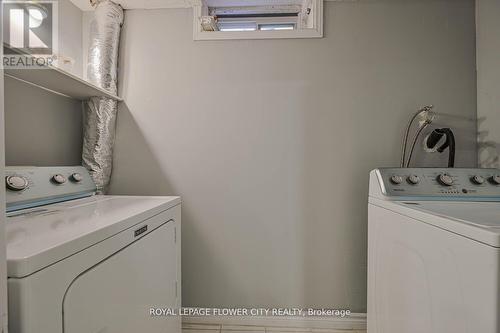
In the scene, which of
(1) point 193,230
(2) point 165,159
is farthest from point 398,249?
(2) point 165,159

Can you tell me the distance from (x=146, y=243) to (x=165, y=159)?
28.3 inches

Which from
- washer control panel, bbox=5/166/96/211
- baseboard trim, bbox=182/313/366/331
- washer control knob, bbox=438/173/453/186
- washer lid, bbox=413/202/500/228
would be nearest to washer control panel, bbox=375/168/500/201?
washer control knob, bbox=438/173/453/186

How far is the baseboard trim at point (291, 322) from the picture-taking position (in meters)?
1.42

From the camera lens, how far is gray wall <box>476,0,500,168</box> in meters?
1.27

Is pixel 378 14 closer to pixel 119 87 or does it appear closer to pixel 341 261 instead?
pixel 341 261

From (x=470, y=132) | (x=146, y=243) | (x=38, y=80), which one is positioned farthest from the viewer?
(x=470, y=132)

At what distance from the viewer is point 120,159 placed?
58.5 inches

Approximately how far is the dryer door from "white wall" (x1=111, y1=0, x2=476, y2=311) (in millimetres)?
434

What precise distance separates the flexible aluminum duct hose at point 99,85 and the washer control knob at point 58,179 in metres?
0.26

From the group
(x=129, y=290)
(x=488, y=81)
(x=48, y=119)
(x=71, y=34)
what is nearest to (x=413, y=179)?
Answer: (x=488, y=81)

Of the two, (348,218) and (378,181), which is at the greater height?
(378,181)

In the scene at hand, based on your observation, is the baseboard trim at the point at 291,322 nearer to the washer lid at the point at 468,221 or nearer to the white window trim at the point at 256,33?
the washer lid at the point at 468,221

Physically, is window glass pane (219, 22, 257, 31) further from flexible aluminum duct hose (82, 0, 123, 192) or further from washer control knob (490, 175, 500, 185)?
washer control knob (490, 175, 500, 185)

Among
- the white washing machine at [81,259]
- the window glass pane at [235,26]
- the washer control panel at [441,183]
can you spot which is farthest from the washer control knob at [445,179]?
the window glass pane at [235,26]
